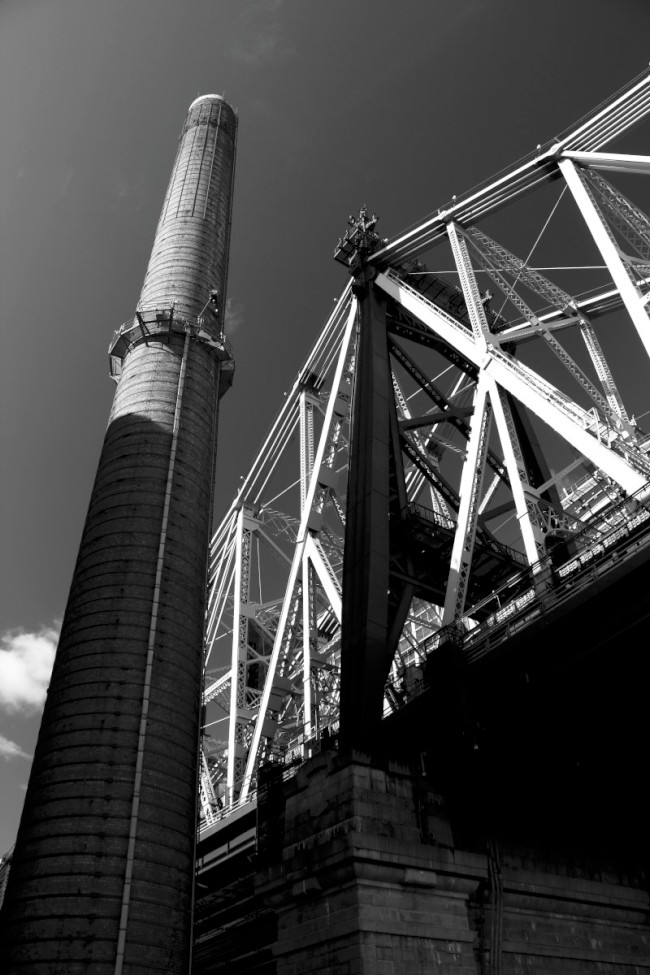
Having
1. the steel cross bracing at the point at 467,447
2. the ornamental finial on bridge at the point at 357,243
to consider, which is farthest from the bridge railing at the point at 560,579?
the ornamental finial on bridge at the point at 357,243

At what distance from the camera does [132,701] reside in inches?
906

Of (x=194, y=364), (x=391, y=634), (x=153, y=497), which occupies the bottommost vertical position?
(x=391, y=634)

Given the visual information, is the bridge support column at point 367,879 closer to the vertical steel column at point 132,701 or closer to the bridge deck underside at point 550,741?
the bridge deck underside at point 550,741

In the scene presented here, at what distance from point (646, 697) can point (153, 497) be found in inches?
673

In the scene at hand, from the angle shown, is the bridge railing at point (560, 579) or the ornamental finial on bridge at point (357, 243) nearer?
the bridge railing at point (560, 579)

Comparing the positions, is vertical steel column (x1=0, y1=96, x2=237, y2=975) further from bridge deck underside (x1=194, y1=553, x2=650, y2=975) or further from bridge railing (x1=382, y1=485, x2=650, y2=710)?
bridge railing (x1=382, y1=485, x2=650, y2=710)

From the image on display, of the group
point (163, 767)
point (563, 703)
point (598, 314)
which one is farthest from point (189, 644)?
point (598, 314)

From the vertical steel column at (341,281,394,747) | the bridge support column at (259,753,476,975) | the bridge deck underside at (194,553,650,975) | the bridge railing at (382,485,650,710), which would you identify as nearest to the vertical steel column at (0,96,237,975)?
the bridge deck underside at (194,553,650,975)

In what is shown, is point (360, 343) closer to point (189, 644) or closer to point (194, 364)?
point (194, 364)

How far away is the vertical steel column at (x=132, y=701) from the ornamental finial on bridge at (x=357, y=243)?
22.9ft

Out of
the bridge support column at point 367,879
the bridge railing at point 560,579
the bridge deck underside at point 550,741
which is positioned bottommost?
the bridge support column at point 367,879

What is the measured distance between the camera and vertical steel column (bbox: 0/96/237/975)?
19688 millimetres

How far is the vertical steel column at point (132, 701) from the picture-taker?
1969cm

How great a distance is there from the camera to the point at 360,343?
1244 inches
